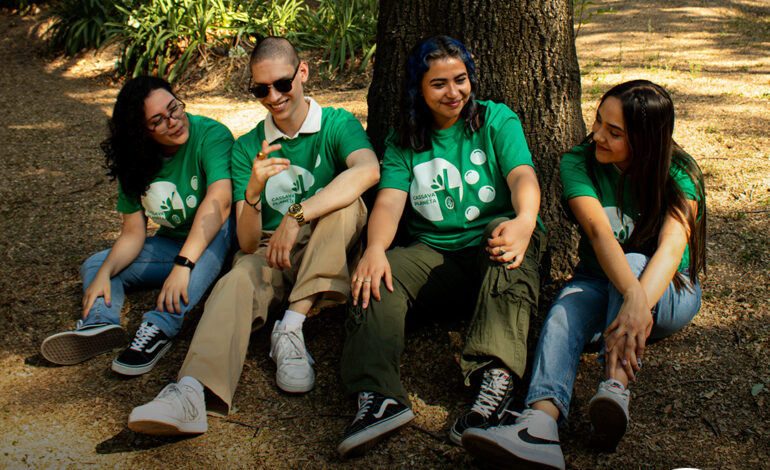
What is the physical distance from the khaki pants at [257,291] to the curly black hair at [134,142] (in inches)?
26.7

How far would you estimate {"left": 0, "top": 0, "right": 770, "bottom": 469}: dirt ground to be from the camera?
7.75ft

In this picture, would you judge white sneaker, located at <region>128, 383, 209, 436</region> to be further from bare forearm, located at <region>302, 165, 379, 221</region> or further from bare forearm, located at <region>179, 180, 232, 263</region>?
bare forearm, located at <region>302, 165, 379, 221</region>

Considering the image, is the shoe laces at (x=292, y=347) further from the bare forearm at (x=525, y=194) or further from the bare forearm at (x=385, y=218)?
the bare forearm at (x=525, y=194)

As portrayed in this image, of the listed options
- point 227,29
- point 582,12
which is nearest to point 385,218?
point 227,29

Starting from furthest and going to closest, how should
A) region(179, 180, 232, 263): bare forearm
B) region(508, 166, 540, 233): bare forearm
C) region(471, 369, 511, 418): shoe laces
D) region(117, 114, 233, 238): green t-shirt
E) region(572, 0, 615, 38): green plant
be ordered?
region(572, 0, 615, 38): green plant, region(117, 114, 233, 238): green t-shirt, region(179, 180, 232, 263): bare forearm, region(508, 166, 540, 233): bare forearm, region(471, 369, 511, 418): shoe laces

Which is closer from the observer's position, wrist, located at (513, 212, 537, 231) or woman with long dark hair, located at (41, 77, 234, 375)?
wrist, located at (513, 212, 537, 231)

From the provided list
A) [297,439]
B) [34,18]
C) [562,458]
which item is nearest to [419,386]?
[297,439]

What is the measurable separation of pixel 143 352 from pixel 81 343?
13.1 inches

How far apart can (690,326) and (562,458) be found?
1.19 metres

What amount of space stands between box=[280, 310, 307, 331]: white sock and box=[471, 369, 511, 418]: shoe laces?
88 cm

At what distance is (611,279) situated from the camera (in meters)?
2.45

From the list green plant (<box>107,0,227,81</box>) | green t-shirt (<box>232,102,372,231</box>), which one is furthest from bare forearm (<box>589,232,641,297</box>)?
green plant (<box>107,0,227,81</box>)

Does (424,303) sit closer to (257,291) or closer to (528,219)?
(528,219)

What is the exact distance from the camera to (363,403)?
2404 millimetres
